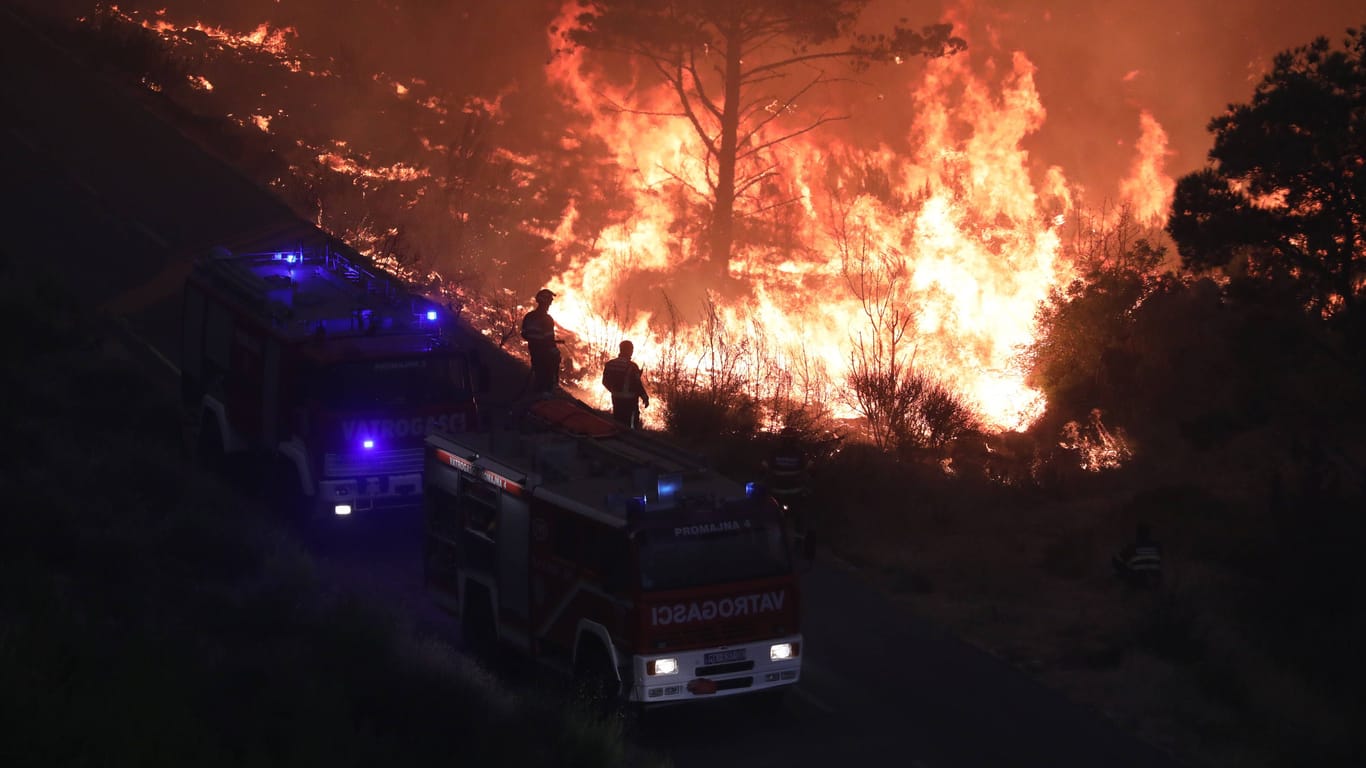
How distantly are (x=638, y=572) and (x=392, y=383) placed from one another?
6.34 meters

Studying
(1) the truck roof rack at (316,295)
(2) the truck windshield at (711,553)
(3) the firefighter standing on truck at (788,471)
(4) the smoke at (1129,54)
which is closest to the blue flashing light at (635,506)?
(2) the truck windshield at (711,553)

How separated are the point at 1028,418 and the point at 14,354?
711 inches

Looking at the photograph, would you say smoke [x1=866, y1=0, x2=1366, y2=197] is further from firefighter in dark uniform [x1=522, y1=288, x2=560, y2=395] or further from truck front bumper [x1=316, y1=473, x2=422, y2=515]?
truck front bumper [x1=316, y1=473, x2=422, y2=515]

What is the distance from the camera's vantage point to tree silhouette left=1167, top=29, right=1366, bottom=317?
20984mm

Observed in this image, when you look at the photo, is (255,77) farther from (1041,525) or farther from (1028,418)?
(1041,525)

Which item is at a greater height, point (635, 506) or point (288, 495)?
point (635, 506)

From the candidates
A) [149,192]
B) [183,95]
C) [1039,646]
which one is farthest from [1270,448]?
[183,95]

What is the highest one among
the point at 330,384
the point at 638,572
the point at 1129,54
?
the point at 1129,54

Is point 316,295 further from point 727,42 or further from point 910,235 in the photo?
point 727,42

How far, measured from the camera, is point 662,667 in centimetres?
1204

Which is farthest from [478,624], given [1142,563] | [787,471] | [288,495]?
[1142,563]

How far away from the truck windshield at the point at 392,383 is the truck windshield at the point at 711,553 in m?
6.04

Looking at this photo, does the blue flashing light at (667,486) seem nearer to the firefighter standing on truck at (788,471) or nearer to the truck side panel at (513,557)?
the truck side panel at (513,557)

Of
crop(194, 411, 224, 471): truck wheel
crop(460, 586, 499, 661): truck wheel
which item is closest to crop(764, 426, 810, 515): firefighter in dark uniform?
crop(460, 586, 499, 661): truck wheel
